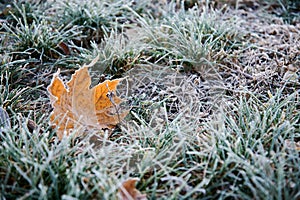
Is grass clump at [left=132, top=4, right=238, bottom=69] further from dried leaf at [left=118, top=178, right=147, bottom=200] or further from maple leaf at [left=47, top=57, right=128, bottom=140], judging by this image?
dried leaf at [left=118, top=178, right=147, bottom=200]

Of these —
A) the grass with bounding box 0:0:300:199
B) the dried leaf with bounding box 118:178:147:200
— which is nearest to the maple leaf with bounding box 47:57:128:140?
the grass with bounding box 0:0:300:199

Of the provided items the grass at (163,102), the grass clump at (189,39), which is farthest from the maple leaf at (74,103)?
the grass clump at (189,39)

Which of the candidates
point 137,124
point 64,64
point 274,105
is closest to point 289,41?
point 274,105

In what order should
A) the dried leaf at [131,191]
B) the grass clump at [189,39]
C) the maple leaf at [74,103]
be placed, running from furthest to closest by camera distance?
the grass clump at [189,39]
the maple leaf at [74,103]
the dried leaf at [131,191]

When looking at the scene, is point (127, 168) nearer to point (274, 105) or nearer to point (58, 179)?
point (58, 179)

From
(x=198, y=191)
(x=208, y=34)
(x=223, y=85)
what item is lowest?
(x=198, y=191)

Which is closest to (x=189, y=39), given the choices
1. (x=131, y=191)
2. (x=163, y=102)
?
(x=163, y=102)

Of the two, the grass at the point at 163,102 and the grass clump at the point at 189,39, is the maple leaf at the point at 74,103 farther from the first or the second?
the grass clump at the point at 189,39

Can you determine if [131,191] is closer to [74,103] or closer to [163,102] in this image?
[74,103]
